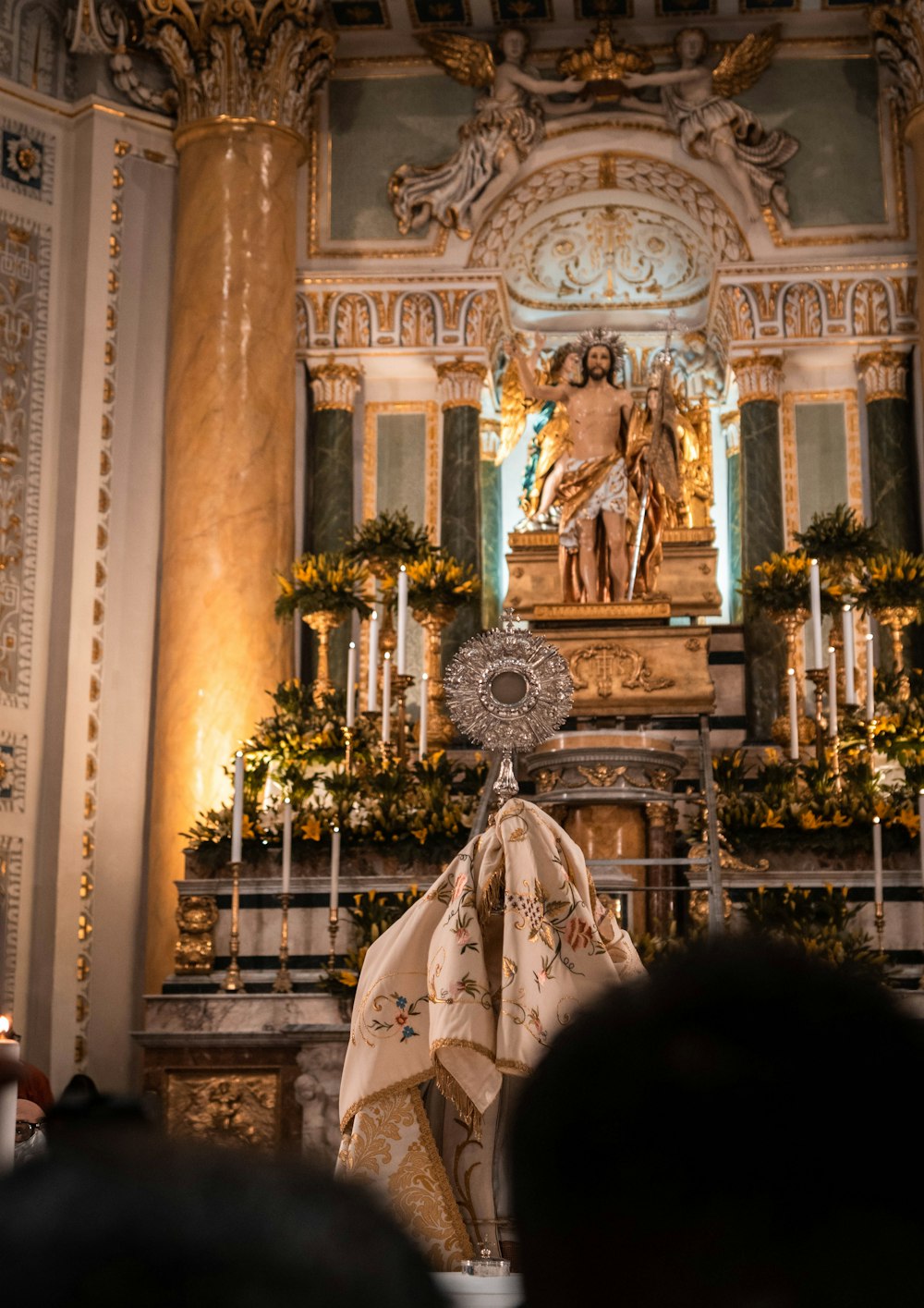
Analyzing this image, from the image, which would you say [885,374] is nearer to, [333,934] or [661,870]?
[661,870]

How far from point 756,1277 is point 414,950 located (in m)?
Answer: 3.38

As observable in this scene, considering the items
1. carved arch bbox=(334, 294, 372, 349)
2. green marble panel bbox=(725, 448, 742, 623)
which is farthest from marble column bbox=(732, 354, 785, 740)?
carved arch bbox=(334, 294, 372, 349)

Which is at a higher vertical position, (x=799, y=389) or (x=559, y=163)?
(x=559, y=163)

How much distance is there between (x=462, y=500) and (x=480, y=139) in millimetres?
3011

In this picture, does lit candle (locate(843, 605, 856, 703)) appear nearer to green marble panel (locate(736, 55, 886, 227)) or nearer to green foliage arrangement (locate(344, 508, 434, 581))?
green foliage arrangement (locate(344, 508, 434, 581))

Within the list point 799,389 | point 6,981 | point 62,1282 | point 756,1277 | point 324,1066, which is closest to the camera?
point 62,1282

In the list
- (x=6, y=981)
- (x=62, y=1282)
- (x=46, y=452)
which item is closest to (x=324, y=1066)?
(x=6, y=981)

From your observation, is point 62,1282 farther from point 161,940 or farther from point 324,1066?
point 161,940

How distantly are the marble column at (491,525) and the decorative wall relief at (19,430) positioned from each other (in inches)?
147

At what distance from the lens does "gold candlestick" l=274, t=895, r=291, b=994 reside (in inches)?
368

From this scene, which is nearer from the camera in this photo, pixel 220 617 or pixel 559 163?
pixel 220 617

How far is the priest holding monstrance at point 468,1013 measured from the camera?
3975 millimetres

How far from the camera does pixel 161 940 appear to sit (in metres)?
13.0

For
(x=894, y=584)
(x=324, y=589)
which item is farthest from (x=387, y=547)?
(x=894, y=584)
